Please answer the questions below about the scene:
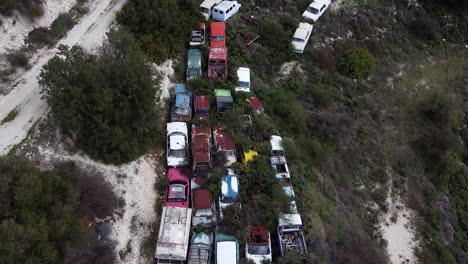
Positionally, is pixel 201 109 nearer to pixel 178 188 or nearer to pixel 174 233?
pixel 178 188

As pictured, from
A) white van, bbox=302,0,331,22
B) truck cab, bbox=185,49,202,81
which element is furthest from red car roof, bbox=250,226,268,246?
white van, bbox=302,0,331,22

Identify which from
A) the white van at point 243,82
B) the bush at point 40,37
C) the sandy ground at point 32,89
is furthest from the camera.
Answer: the white van at point 243,82

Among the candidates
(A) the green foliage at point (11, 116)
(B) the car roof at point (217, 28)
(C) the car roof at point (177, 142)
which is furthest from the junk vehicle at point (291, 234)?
(B) the car roof at point (217, 28)

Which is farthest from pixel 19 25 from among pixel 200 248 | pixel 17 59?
pixel 200 248

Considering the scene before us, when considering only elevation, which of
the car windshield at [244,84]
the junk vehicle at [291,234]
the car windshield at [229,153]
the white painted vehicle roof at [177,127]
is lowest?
the junk vehicle at [291,234]

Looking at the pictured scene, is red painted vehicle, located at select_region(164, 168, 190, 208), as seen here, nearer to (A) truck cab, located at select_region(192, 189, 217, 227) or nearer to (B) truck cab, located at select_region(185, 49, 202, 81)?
(A) truck cab, located at select_region(192, 189, 217, 227)

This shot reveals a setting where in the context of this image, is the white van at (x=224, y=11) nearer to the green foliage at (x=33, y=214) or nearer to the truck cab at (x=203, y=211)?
the truck cab at (x=203, y=211)
